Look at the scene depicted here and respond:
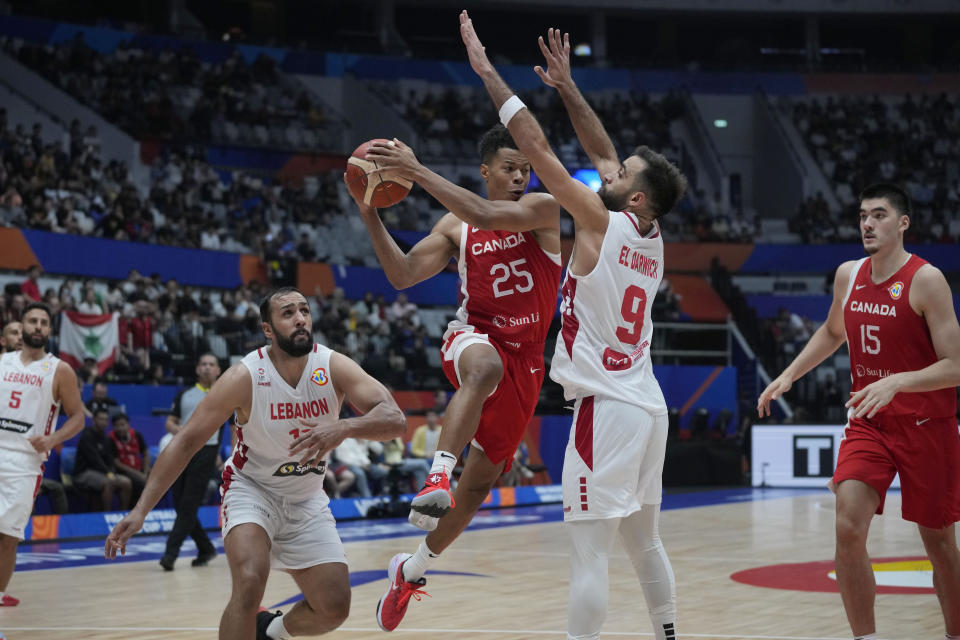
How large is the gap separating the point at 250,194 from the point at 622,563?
1763 cm

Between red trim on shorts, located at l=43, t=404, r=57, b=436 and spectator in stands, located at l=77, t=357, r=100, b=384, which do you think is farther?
spectator in stands, located at l=77, t=357, r=100, b=384

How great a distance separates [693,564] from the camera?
1124 cm

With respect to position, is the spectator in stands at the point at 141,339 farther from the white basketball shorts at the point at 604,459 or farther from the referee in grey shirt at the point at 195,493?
the white basketball shorts at the point at 604,459

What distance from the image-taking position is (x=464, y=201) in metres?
5.30

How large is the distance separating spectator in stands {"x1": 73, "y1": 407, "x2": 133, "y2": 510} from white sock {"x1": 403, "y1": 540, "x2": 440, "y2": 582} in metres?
8.25

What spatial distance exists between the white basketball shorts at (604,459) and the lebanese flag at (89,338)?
1238 centimetres

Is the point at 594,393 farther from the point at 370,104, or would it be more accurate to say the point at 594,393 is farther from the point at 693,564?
the point at 370,104

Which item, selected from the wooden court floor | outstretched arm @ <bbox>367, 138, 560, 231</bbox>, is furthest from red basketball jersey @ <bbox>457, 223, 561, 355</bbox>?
the wooden court floor

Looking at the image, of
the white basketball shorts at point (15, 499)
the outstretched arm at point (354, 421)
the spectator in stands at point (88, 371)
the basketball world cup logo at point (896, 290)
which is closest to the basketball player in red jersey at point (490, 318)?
the outstretched arm at point (354, 421)

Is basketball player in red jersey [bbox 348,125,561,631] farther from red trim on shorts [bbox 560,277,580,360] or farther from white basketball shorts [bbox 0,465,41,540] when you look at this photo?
white basketball shorts [bbox 0,465,41,540]

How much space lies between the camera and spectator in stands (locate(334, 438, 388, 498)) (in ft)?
52.0

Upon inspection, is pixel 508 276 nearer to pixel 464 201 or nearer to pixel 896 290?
pixel 464 201

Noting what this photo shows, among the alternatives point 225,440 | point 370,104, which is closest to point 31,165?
point 225,440

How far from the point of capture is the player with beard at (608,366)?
4.93 metres
